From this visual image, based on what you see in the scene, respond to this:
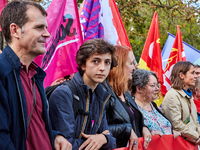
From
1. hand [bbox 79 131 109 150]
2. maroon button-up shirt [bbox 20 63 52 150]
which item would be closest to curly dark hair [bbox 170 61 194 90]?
hand [bbox 79 131 109 150]

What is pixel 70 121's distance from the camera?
2176 millimetres

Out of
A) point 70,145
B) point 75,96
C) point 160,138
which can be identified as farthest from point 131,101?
point 70,145

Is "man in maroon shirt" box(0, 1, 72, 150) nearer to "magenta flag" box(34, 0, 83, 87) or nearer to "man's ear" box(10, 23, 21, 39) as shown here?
"man's ear" box(10, 23, 21, 39)

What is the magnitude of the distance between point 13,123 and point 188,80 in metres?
3.86

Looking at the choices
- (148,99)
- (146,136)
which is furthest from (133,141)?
(148,99)

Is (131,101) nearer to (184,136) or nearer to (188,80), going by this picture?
(184,136)

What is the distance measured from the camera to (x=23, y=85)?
1.73 meters

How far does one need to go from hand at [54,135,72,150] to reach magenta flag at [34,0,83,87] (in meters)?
1.22

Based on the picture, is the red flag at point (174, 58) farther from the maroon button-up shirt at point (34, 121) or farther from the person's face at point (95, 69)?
the maroon button-up shirt at point (34, 121)

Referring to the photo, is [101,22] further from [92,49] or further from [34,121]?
[34,121]

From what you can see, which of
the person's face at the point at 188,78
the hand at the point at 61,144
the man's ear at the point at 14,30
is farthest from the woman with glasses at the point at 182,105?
the man's ear at the point at 14,30

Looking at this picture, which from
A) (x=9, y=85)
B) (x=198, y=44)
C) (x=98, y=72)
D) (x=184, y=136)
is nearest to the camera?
(x=9, y=85)

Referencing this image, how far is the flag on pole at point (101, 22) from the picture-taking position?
398cm

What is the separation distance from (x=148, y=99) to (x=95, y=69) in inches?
65.9
